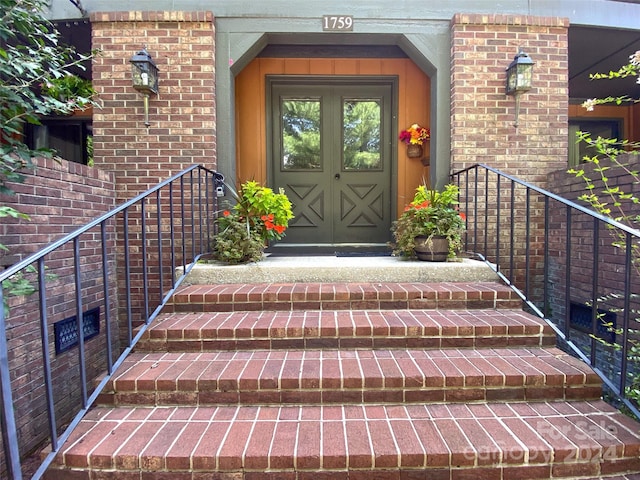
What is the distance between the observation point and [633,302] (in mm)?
2707

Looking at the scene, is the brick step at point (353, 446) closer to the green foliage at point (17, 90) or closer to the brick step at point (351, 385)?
the brick step at point (351, 385)

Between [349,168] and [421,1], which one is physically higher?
[421,1]

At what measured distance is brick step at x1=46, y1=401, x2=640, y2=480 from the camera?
1460 millimetres

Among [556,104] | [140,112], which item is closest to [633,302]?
[556,104]

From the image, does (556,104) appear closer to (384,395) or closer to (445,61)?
(445,61)

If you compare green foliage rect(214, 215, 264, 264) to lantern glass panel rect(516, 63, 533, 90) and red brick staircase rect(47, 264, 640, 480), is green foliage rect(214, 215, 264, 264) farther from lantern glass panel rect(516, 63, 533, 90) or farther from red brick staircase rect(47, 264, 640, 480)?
lantern glass panel rect(516, 63, 533, 90)

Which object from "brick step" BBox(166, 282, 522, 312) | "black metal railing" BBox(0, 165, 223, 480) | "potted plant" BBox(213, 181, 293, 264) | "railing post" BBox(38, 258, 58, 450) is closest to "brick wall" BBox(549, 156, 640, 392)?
"brick step" BBox(166, 282, 522, 312)

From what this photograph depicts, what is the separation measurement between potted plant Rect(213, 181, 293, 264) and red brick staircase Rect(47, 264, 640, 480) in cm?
49

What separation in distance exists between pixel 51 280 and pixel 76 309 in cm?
39

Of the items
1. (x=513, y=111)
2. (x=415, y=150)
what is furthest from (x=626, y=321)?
(x=415, y=150)

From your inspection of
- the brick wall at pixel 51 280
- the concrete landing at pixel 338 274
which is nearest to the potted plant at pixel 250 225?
the concrete landing at pixel 338 274

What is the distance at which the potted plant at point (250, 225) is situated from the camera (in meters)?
3.06

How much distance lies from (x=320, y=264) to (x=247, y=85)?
250 centimetres

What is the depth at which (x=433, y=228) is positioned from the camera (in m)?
3.10
